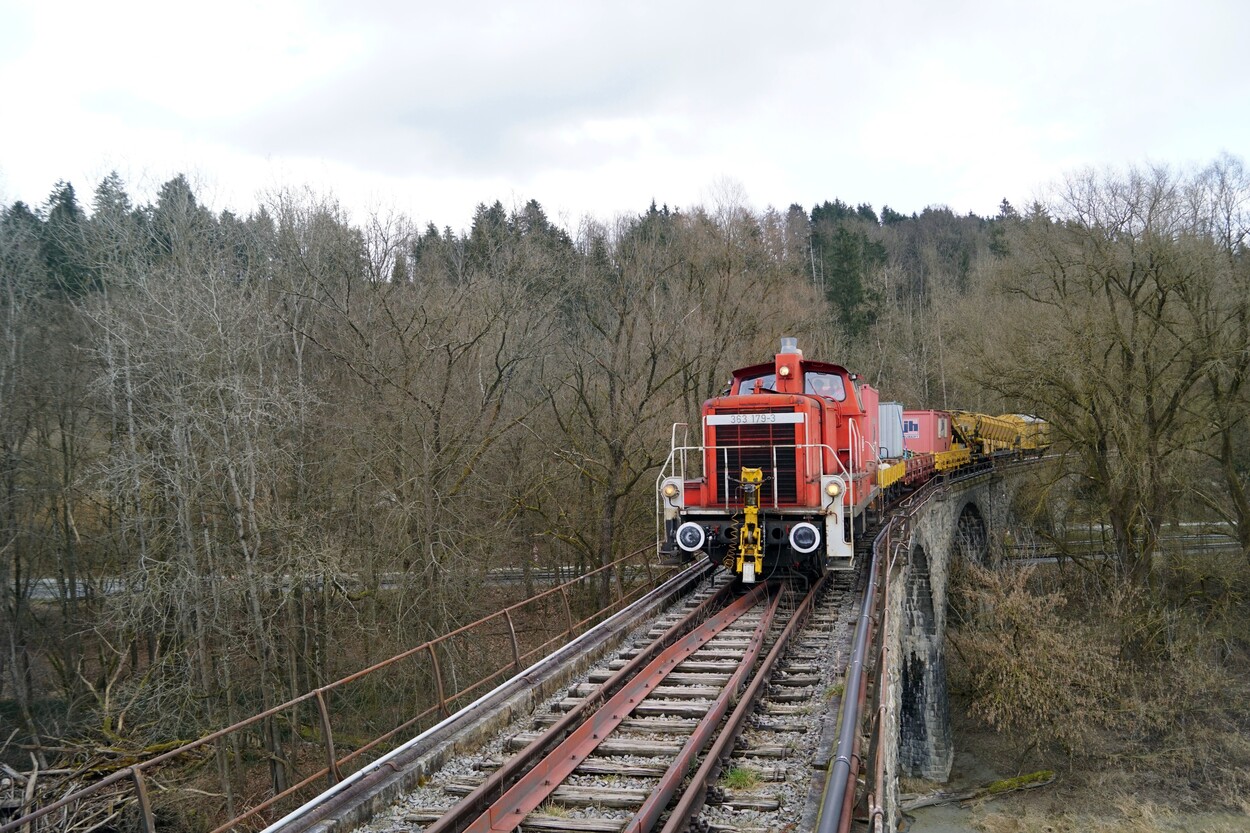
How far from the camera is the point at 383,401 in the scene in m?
19.5

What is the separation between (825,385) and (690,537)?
397 cm

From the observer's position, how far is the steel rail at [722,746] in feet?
18.9

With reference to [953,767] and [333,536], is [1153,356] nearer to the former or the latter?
[953,767]

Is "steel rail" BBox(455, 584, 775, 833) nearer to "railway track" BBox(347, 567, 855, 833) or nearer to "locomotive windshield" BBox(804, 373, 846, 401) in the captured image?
"railway track" BBox(347, 567, 855, 833)

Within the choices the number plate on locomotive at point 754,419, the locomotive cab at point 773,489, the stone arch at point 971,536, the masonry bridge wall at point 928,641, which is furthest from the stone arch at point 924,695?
the number plate on locomotive at point 754,419

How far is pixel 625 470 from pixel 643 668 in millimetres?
16615

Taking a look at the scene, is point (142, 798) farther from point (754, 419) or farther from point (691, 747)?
point (754, 419)

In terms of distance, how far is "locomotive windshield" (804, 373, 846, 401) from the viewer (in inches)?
549

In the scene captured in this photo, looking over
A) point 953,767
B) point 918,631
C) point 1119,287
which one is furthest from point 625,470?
point 1119,287

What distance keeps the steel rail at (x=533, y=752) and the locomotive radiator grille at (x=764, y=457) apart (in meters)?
2.94

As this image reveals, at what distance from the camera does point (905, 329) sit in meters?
49.8

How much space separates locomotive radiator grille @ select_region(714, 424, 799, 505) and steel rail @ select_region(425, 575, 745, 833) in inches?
116

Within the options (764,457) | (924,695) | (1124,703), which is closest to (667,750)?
(764,457)

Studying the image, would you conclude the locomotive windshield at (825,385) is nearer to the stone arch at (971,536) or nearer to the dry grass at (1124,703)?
the dry grass at (1124,703)
